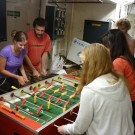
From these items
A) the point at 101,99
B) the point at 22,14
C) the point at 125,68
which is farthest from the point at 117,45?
the point at 22,14

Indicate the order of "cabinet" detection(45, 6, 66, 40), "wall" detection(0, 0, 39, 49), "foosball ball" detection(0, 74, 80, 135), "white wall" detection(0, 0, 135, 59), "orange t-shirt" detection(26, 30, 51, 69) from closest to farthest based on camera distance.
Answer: "foosball ball" detection(0, 74, 80, 135)
"orange t-shirt" detection(26, 30, 51, 69)
"wall" detection(0, 0, 39, 49)
"white wall" detection(0, 0, 135, 59)
"cabinet" detection(45, 6, 66, 40)

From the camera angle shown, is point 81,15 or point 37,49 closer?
point 37,49

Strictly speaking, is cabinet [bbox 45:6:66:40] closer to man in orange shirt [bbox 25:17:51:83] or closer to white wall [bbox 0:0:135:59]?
white wall [bbox 0:0:135:59]

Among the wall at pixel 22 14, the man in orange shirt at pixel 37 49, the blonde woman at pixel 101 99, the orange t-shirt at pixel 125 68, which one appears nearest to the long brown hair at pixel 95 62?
the blonde woman at pixel 101 99

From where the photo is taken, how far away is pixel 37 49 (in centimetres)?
338

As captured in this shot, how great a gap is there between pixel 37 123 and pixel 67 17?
3.49 metres

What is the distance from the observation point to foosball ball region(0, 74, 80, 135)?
1.67 m

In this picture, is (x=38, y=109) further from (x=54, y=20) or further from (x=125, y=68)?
(x=54, y=20)

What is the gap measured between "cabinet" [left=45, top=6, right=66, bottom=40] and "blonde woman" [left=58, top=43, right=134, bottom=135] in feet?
8.73

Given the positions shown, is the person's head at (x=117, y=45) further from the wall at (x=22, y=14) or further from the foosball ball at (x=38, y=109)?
the wall at (x=22, y=14)

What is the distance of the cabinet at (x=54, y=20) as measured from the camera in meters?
3.92

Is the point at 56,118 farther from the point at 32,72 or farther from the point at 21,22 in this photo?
the point at 21,22

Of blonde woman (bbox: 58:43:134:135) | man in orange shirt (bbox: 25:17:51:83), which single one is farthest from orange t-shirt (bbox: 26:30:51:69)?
blonde woman (bbox: 58:43:134:135)

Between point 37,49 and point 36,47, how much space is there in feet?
0.14
